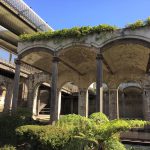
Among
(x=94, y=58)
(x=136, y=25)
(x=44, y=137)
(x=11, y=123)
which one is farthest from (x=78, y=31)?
(x=44, y=137)

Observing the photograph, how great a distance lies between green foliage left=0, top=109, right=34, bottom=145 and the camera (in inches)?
449

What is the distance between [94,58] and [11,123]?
8.04m

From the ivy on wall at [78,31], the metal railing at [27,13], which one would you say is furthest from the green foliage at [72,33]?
the metal railing at [27,13]

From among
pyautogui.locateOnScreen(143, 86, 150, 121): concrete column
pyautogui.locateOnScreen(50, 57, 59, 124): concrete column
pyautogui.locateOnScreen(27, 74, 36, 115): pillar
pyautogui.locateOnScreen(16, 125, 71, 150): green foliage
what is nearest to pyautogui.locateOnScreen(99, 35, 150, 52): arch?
pyautogui.locateOnScreen(50, 57, 59, 124): concrete column

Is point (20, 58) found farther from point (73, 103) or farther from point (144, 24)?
point (73, 103)

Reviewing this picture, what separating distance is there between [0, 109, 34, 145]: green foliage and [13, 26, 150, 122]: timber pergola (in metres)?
1.64

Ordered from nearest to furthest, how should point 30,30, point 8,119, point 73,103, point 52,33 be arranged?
point 8,119
point 52,33
point 30,30
point 73,103

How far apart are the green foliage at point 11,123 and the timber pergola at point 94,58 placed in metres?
1.64

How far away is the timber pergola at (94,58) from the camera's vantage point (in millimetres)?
13430

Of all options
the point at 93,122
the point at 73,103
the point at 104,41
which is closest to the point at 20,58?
the point at 104,41

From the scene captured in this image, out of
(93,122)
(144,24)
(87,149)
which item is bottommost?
(87,149)

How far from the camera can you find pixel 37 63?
1831 centimetres

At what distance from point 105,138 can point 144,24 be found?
7614mm

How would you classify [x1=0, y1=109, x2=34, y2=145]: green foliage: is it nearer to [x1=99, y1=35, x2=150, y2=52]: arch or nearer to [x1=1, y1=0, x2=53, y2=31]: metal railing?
[x1=99, y1=35, x2=150, y2=52]: arch
